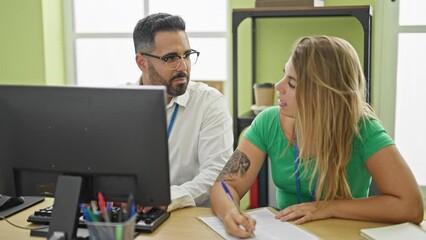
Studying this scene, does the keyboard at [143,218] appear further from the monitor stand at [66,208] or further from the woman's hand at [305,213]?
the woman's hand at [305,213]

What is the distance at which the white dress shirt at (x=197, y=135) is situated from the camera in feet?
6.02

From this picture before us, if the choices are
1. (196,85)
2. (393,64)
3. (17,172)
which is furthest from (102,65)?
(17,172)

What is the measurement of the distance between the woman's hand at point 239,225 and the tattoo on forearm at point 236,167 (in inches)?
11.0

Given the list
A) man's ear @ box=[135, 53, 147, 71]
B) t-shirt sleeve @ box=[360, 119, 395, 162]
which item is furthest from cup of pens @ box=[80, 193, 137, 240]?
man's ear @ box=[135, 53, 147, 71]

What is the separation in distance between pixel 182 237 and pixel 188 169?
645mm

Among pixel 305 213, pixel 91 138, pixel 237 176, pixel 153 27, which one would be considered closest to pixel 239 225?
pixel 305 213

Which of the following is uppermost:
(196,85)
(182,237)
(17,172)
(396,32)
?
(396,32)

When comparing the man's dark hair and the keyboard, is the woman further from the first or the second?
the man's dark hair

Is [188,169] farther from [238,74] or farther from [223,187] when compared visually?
[238,74]

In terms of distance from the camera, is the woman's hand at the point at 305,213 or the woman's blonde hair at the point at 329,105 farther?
the woman's blonde hair at the point at 329,105

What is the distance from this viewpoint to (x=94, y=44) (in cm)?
321

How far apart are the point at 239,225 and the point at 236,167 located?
350 millimetres

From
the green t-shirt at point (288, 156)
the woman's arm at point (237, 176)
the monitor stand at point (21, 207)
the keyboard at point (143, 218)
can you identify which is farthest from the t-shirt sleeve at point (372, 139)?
the monitor stand at point (21, 207)

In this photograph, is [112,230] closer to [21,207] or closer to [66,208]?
[66,208]
